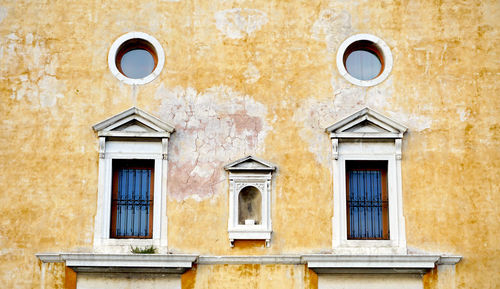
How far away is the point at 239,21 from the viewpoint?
51.9 feet

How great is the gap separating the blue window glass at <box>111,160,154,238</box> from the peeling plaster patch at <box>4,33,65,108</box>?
1932 millimetres

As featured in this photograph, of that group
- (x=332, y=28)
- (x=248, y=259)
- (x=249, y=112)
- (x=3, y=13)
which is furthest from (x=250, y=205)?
(x=3, y=13)

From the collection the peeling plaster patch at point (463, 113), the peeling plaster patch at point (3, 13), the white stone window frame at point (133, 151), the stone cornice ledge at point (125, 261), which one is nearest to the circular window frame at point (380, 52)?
the peeling plaster patch at point (463, 113)

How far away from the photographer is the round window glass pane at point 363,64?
15820 mm

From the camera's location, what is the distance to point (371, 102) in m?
15.5

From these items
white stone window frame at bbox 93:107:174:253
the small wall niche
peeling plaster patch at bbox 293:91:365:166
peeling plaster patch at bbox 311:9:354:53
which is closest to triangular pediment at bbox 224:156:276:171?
the small wall niche

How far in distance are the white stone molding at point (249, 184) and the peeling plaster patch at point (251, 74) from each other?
160 cm

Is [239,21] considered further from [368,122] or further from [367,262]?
[367,262]

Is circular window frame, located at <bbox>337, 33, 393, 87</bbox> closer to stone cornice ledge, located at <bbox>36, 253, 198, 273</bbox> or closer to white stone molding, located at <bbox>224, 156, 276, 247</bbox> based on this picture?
white stone molding, located at <bbox>224, 156, 276, 247</bbox>

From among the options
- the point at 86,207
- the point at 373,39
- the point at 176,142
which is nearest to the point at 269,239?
the point at 176,142

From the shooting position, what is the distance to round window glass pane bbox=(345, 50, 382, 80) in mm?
15820

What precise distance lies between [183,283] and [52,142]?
147 inches

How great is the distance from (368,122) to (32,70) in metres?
6.74

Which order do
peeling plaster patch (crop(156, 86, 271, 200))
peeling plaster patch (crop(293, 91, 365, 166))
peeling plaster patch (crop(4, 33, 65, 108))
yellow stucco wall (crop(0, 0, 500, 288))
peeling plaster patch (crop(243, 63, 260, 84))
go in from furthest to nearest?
peeling plaster patch (crop(243, 63, 260, 84)) < peeling plaster patch (crop(4, 33, 65, 108)) < peeling plaster patch (crop(293, 91, 365, 166)) < peeling plaster patch (crop(156, 86, 271, 200)) < yellow stucco wall (crop(0, 0, 500, 288))
